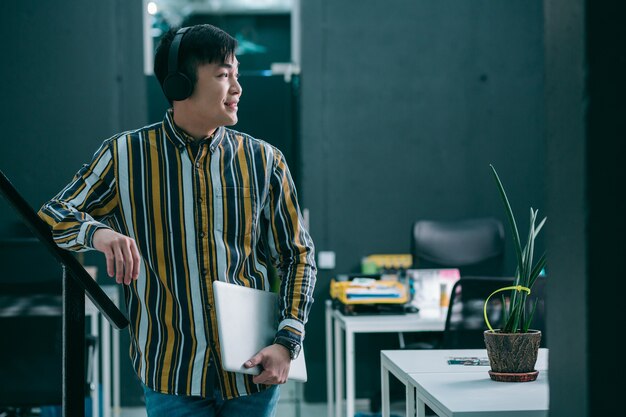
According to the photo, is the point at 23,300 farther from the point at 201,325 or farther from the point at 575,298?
the point at 575,298

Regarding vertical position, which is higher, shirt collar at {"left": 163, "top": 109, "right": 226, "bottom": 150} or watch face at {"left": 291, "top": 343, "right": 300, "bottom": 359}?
shirt collar at {"left": 163, "top": 109, "right": 226, "bottom": 150}

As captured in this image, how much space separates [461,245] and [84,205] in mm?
3540

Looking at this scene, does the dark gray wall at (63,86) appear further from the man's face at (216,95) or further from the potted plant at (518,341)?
the man's face at (216,95)

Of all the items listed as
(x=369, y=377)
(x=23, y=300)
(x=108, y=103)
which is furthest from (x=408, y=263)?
(x=23, y=300)

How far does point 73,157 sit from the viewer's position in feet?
16.6

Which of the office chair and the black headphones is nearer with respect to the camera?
the black headphones

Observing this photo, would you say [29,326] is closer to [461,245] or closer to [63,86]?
[63,86]

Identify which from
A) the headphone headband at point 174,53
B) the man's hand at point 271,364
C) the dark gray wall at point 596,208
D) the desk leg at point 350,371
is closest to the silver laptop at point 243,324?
the man's hand at point 271,364

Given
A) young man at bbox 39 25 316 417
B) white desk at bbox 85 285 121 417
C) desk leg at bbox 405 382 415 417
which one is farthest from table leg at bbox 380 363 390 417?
white desk at bbox 85 285 121 417

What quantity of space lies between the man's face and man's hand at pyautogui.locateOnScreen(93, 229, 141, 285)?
13.2 inches

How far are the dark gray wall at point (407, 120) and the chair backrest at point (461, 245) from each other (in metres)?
0.47

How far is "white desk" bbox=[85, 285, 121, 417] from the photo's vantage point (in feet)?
13.5

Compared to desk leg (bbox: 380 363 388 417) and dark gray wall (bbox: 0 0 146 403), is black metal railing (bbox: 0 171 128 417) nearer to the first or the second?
desk leg (bbox: 380 363 388 417)

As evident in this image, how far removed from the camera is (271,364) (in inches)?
55.6
